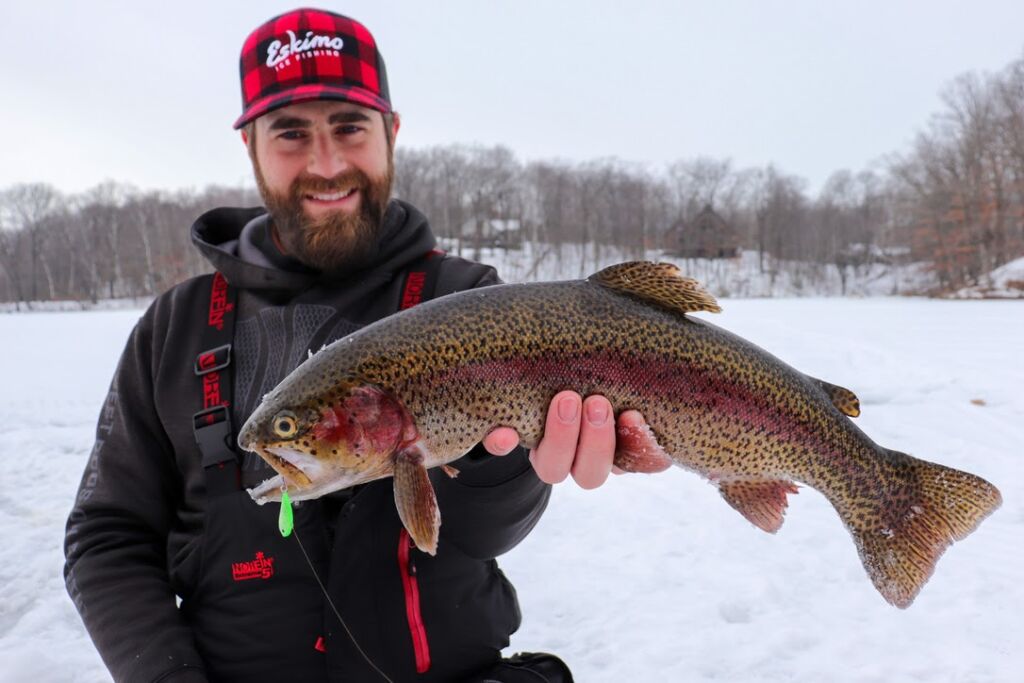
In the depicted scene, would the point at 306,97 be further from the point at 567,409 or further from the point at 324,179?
the point at 567,409

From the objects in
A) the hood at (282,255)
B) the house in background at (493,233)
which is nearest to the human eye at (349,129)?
the hood at (282,255)

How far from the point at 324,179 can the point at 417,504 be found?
171cm

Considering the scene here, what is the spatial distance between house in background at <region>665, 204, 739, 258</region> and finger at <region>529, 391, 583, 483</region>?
195 feet

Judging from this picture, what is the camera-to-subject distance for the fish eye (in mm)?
1868

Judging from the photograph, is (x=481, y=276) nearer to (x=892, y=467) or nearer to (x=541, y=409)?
(x=541, y=409)

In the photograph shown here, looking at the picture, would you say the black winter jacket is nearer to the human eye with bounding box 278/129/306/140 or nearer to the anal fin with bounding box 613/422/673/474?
the anal fin with bounding box 613/422/673/474

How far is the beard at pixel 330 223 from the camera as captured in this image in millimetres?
2807

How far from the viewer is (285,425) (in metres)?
1.87

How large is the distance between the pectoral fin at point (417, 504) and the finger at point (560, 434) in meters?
0.42

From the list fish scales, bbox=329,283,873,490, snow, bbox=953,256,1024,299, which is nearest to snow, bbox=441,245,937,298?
snow, bbox=953,256,1024,299

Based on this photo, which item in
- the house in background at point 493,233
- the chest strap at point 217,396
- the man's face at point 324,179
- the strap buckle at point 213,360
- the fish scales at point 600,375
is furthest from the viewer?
the house in background at point 493,233

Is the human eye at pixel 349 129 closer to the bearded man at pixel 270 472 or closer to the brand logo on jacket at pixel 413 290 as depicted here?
the bearded man at pixel 270 472

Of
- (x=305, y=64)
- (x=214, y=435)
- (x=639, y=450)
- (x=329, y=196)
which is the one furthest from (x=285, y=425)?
(x=305, y=64)

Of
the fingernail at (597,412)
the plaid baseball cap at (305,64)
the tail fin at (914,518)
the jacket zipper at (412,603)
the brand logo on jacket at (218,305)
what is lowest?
the jacket zipper at (412,603)
